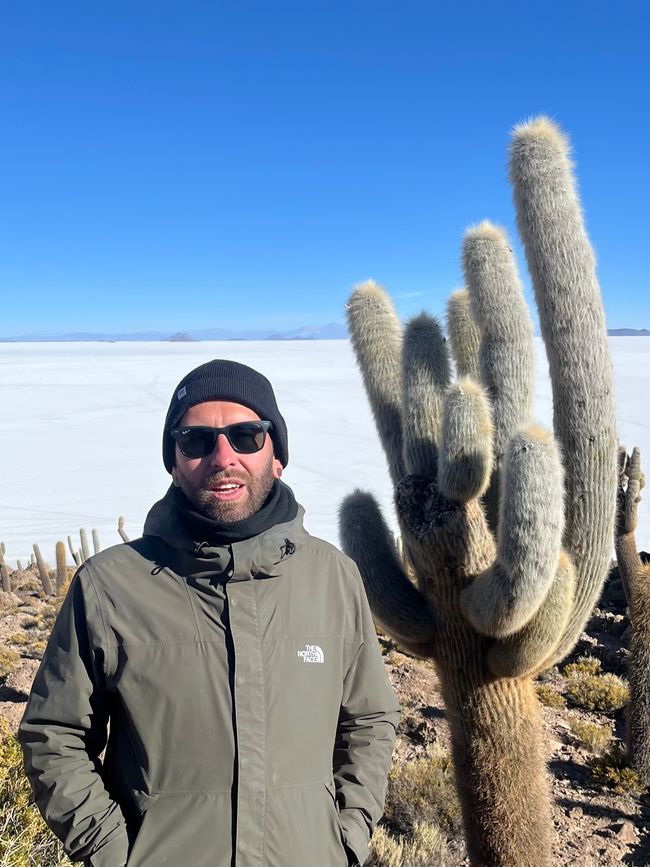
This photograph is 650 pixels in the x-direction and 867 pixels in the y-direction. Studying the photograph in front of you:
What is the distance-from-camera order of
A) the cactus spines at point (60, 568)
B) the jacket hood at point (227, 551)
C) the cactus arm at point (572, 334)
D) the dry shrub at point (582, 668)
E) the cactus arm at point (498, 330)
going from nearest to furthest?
the jacket hood at point (227, 551), the cactus arm at point (572, 334), the cactus arm at point (498, 330), the dry shrub at point (582, 668), the cactus spines at point (60, 568)

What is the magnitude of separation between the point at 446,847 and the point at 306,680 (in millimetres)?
3093

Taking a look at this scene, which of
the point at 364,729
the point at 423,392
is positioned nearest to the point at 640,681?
the point at 423,392

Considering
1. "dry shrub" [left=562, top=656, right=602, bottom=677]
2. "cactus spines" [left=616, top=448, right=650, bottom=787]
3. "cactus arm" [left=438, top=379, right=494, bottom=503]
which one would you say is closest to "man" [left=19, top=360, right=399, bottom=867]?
"cactus arm" [left=438, top=379, right=494, bottom=503]

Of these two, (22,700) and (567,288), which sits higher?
(567,288)

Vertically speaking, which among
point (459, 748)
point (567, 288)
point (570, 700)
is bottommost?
point (570, 700)

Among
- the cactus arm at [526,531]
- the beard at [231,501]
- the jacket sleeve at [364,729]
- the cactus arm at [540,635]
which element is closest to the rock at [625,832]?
the cactus arm at [540,635]

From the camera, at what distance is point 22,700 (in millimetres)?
6512

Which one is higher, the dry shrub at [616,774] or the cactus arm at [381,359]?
the cactus arm at [381,359]

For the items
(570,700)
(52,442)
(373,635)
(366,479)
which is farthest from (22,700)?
(52,442)

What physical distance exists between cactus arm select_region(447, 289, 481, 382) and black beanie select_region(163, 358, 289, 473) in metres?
2.48

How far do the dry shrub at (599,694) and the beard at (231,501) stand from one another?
5.61 metres

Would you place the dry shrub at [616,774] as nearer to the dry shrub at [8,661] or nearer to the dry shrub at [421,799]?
the dry shrub at [421,799]

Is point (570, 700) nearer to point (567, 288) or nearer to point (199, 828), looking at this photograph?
point (567, 288)

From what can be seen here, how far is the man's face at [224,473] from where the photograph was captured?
193 cm
